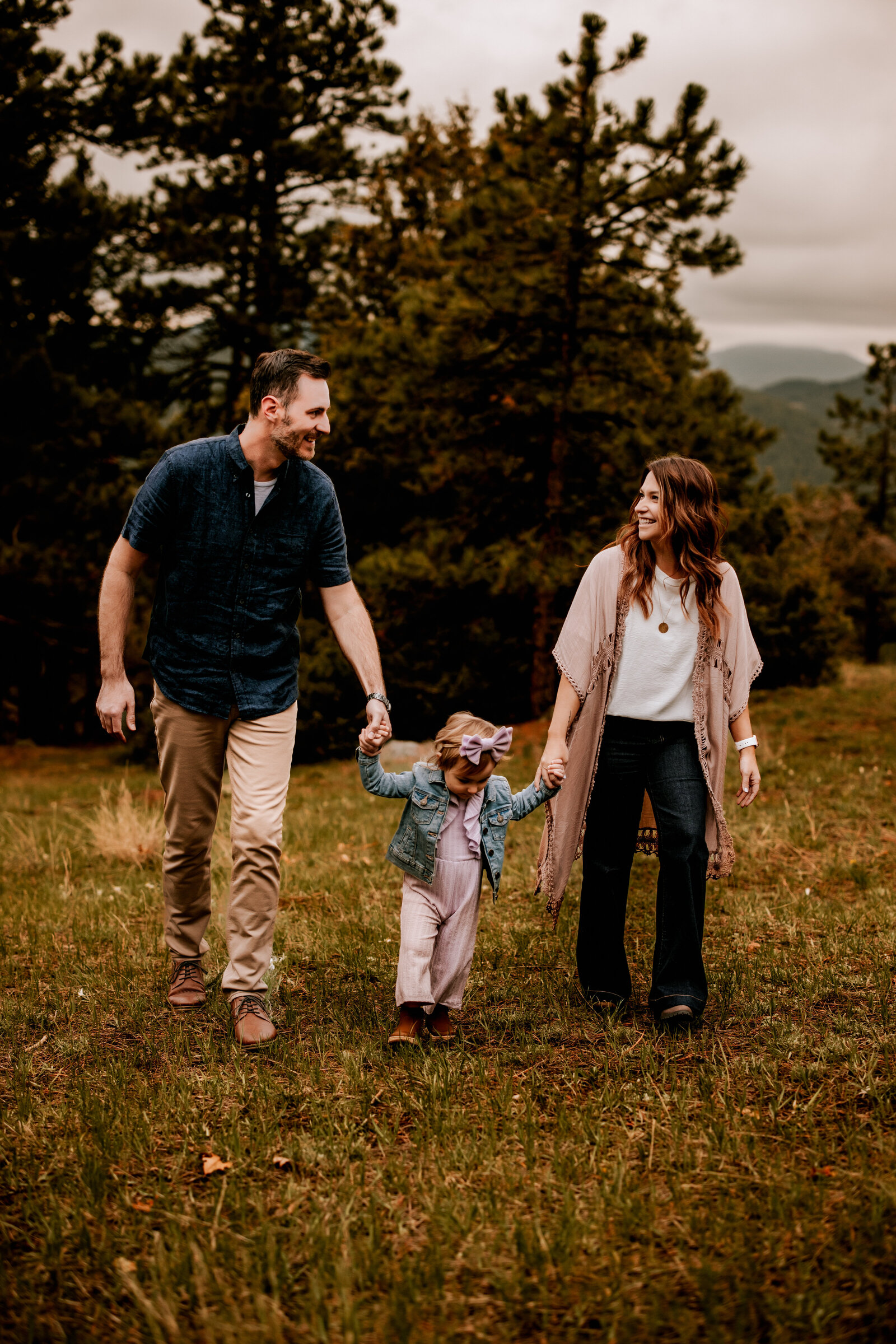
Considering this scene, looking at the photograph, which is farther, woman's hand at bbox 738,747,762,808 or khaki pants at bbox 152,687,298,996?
khaki pants at bbox 152,687,298,996

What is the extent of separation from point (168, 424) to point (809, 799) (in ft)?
51.4

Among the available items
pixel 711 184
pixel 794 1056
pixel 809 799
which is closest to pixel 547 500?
pixel 711 184

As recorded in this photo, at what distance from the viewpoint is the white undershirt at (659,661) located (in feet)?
13.3

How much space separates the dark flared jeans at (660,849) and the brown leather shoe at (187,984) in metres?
1.55

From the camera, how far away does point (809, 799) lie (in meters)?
8.63

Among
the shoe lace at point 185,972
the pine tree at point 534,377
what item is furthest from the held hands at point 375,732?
the pine tree at point 534,377

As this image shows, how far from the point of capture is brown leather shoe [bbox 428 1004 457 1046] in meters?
4.04

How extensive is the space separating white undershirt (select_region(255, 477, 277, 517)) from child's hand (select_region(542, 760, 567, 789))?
140 cm

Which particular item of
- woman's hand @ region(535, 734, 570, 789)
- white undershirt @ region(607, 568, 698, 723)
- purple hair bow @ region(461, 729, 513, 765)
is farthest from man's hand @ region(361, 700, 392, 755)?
white undershirt @ region(607, 568, 698, 723)

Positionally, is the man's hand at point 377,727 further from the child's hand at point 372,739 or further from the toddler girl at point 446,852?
the toddler girl at point 446,852

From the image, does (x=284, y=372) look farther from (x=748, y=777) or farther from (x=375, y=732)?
(x=748, y=777)

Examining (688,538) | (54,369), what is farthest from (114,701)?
(54,369)

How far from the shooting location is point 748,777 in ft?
13.2

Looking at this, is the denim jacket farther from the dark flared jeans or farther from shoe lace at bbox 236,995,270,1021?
shoe lace at bbox 236,995,270,1021
